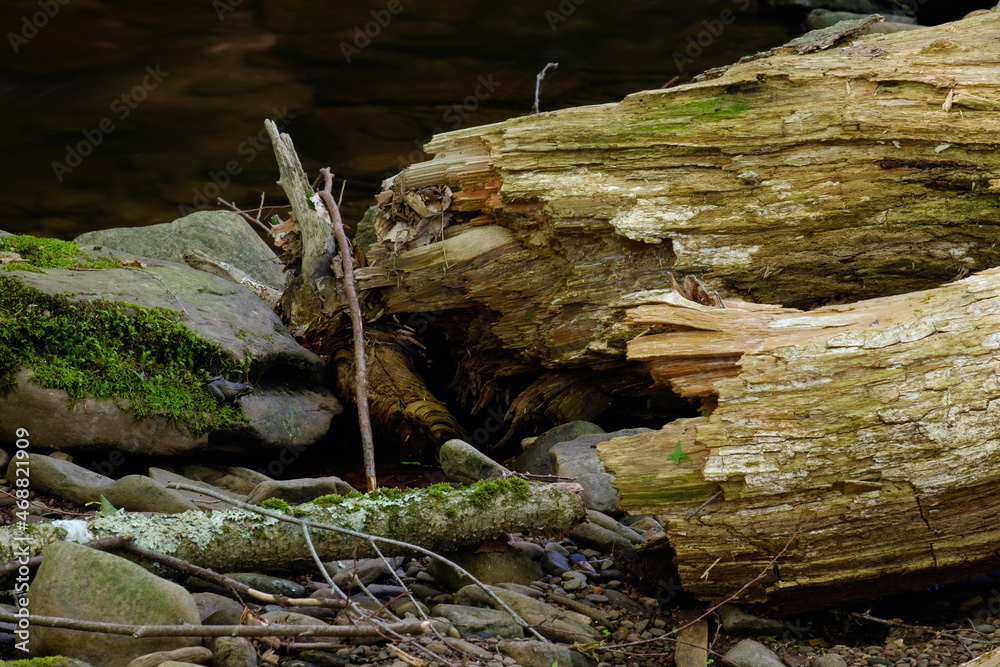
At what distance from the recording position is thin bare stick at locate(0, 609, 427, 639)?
93.0 inches

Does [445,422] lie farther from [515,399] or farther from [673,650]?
[673,650]

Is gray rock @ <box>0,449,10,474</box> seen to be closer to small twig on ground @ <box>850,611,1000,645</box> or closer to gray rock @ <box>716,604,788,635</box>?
gray rock @ <box>716,604,788,635</box>

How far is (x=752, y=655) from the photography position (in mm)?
3002

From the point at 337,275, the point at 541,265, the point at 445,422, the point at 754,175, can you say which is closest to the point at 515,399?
the point at 445,422

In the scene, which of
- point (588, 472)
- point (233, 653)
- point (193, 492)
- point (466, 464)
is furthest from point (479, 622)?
point (193, 492)

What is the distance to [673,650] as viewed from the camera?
3168mm

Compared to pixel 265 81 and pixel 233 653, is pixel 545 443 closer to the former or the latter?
pixel 233 653

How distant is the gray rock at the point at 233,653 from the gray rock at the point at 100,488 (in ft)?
3.77

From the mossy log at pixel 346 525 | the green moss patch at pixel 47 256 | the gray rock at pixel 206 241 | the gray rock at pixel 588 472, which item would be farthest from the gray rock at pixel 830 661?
the gray rock at pixel 206 241

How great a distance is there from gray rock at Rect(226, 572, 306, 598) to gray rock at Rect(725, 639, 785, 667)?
1662 mm

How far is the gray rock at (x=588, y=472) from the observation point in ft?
14.5

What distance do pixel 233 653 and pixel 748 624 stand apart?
195cm

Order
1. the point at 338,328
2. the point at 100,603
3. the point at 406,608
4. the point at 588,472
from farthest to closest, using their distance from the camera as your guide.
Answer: the point at 338,328 → the point at 588,472 → the point at 406,608 → the point at 100,603

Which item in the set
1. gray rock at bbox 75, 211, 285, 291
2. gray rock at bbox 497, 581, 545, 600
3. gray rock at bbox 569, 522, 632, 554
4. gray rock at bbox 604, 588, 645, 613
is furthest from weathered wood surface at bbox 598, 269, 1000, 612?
gray rock at bbox 75, 211, 285, 291
